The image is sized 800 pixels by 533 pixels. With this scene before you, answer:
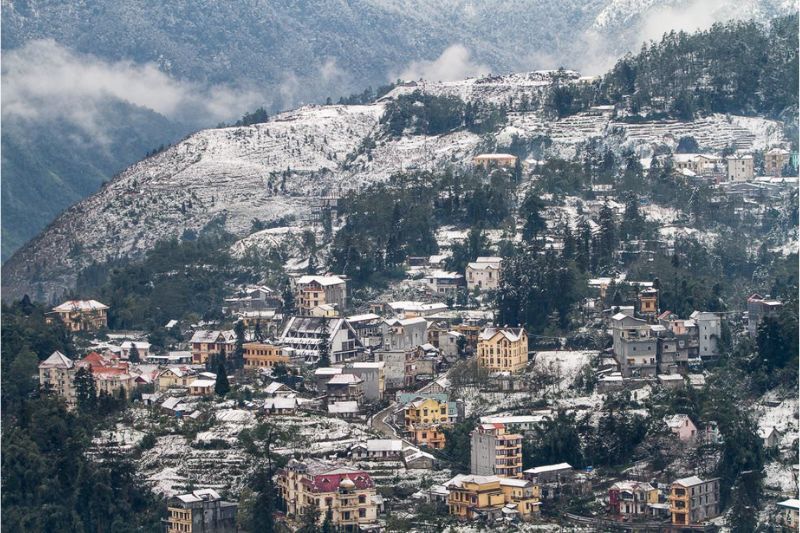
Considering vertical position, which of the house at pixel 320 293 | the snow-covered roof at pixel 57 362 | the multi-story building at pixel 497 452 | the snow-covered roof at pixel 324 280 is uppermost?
the snow-covered roof at pixel 324 280

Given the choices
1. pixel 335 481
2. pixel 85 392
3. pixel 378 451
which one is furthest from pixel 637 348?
pixel 85 392

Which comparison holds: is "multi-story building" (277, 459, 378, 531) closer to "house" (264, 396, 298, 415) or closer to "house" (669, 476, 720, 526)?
"house" (264, 396, 298, 415)

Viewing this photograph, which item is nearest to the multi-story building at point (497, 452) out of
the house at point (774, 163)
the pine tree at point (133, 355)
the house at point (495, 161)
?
the pine tree at point (133, 355)

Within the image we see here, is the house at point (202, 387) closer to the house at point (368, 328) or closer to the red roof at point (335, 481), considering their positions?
the house at point (368, 328)

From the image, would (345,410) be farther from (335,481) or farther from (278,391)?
(335,481)

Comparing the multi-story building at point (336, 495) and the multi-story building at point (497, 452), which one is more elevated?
the multi-story building at point (497, 452)

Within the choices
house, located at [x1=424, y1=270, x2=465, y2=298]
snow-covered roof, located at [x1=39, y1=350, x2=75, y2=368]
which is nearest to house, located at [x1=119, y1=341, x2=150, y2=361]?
snow-covered roof, located at [x1=39, y1=350, x2=75, y2=368]
